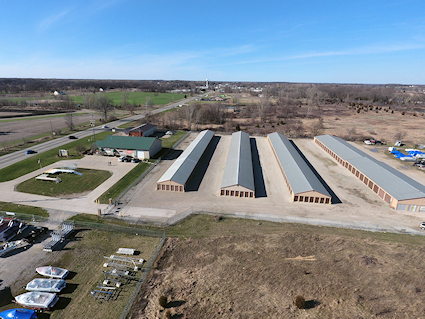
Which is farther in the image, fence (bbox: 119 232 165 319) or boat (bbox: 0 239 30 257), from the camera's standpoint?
boat (bbox: 0 239 30 257)

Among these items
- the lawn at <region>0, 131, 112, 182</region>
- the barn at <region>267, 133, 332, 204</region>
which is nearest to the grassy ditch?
the lawn at <region>0, 131, 112, 182</region>

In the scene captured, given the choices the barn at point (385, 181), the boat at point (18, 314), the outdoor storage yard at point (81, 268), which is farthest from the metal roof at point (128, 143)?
the barn at point (385, 181)

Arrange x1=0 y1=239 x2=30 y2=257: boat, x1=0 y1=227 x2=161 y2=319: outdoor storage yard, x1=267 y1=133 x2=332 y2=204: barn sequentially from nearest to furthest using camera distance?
1. x1=0 y1=227 x2=161 y2=319: outdoor storage yard
2. x1=0 y1=239 x2=30 y2=257: boat
3. x1=267 y1=133 x2=332 y2=204: barn

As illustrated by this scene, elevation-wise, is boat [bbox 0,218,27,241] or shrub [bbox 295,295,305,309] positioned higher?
boat [bbox 0,218,27,241]

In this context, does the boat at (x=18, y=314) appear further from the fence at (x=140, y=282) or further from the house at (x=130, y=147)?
the house at (x=130, y=147)

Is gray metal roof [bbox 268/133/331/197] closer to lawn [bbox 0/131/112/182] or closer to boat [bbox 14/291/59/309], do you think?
boat [bbox 14/291/59/309]

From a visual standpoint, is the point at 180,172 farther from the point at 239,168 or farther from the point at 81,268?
the point at 81,268

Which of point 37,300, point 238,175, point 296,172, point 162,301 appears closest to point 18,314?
point 37,300
